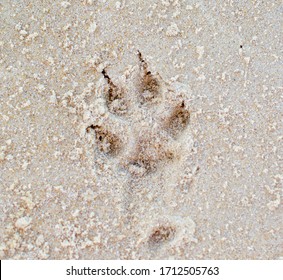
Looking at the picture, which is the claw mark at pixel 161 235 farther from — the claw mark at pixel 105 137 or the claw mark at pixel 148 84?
the claw mark at pixel 148 84

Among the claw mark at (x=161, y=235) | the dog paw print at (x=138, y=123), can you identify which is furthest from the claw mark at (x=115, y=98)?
the claw mark at (x=161, y=235)

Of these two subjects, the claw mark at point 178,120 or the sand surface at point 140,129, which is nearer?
the sand surface at point 140,129

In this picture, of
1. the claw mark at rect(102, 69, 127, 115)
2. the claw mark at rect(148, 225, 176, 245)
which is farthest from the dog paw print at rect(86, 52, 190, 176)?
the claw mark at rect(148, 225, 176, 245)

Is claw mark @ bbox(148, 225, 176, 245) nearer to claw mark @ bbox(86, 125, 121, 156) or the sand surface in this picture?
the sand surface

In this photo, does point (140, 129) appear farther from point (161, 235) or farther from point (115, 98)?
point (161, 235)

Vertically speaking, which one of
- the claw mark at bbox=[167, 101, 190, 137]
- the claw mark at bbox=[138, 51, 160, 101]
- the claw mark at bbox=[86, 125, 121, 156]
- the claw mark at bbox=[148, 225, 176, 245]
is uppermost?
the claw mark at bbox=[138, 51, 160, 101]

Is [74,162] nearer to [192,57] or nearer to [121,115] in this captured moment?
[121,115]

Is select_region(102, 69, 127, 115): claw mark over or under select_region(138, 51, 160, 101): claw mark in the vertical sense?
under
